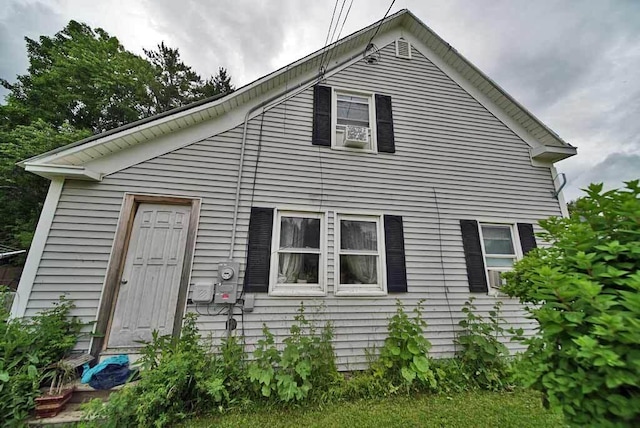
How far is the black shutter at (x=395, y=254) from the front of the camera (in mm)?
4082

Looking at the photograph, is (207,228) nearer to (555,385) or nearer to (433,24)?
(555,385)

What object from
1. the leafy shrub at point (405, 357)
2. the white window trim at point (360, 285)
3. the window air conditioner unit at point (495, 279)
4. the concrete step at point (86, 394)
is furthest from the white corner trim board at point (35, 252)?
the window air conditioner unit at point (495, 279)

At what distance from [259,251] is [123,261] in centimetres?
208

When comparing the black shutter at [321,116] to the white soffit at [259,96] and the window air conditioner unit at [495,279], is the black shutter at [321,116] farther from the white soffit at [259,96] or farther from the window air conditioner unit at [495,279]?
the window air conditioner unit at [495,279]

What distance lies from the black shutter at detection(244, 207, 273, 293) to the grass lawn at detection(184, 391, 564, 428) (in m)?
1.58

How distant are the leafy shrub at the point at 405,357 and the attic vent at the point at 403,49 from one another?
572cm

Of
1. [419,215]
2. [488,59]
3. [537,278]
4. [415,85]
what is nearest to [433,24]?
[415,85]

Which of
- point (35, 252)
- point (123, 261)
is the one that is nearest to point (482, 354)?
point (123, 261)

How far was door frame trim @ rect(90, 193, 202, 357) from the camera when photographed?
10.6ft

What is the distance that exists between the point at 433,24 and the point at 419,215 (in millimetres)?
4901

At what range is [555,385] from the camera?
1.31 metres

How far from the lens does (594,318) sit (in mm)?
1208

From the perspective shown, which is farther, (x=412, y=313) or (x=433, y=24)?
(x=433, y=24)

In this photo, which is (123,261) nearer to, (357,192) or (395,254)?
(357,192)
